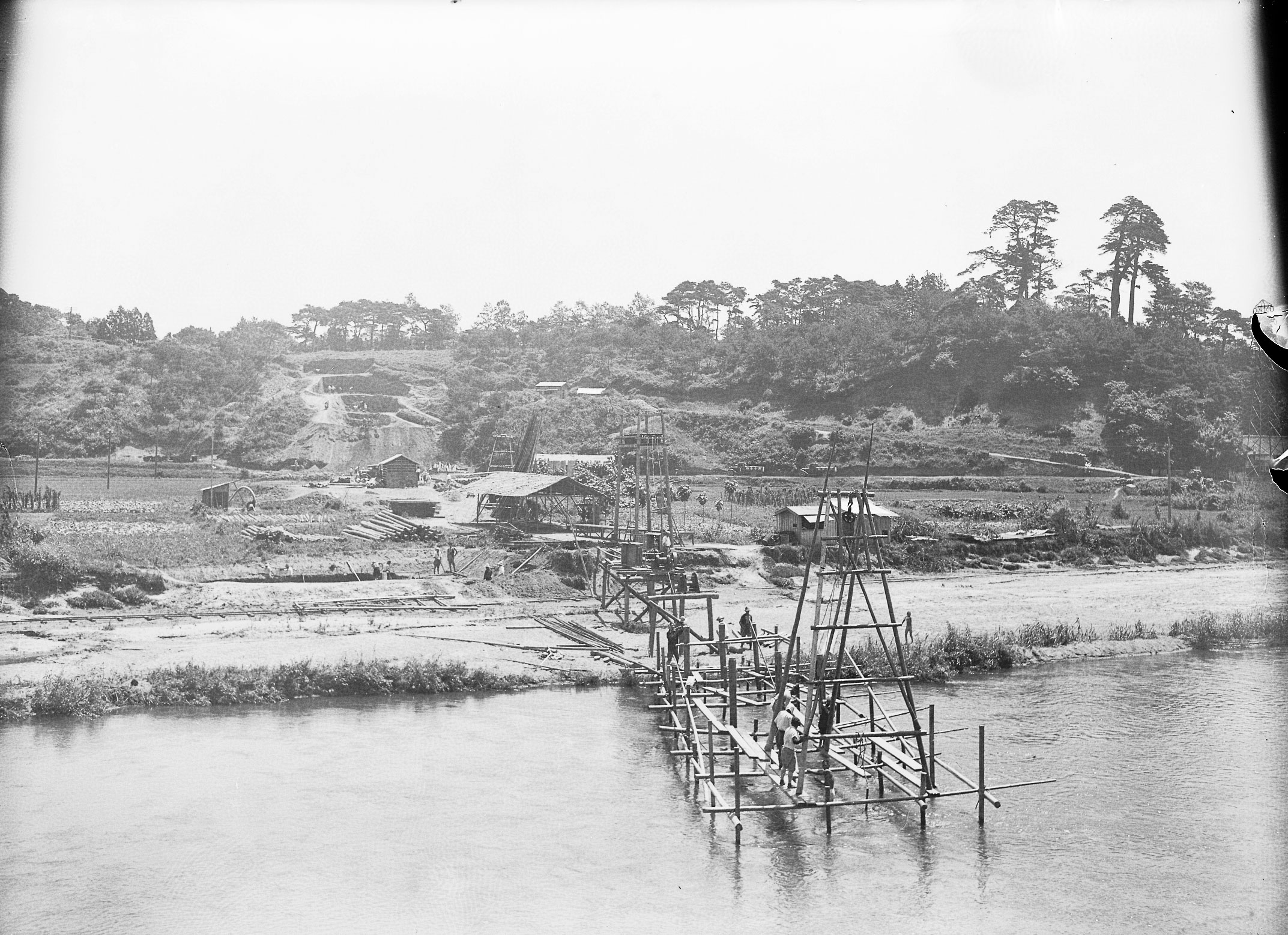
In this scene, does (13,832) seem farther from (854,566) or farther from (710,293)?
(710,293)

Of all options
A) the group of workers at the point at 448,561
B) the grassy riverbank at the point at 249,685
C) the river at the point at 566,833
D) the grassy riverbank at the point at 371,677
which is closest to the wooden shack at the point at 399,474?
the group of workers at the point at 448,561

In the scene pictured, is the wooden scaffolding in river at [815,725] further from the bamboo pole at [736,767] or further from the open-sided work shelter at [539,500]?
the open-sided work shelter at [539,500]

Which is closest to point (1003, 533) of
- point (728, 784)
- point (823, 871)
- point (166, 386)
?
point (728, 784)

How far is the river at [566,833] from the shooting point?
16.0 meters

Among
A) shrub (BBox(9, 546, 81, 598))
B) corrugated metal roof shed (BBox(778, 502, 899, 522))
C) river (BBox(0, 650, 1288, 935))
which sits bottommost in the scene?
river (BBox(0, 650, 1288, 935))

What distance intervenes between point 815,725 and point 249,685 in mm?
13293

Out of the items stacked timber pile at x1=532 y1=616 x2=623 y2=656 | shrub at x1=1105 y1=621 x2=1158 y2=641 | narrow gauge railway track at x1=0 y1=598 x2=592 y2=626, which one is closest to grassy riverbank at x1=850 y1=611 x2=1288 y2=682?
shrub at x1=1105 y1=621 x2=1158 y2=641

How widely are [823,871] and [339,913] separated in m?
7.07

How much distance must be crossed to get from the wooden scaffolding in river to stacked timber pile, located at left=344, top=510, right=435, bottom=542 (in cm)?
1883

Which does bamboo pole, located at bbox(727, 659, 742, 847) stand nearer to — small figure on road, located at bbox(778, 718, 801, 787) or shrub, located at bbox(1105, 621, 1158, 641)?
small figure on road, located at bbox(778, 718, 801, 787)

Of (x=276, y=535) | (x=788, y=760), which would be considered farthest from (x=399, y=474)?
(x=788, y=760)

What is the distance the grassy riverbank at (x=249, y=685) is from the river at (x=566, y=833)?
1.68ft

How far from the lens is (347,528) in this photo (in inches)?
1741

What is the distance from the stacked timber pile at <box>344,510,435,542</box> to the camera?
4359 cm
